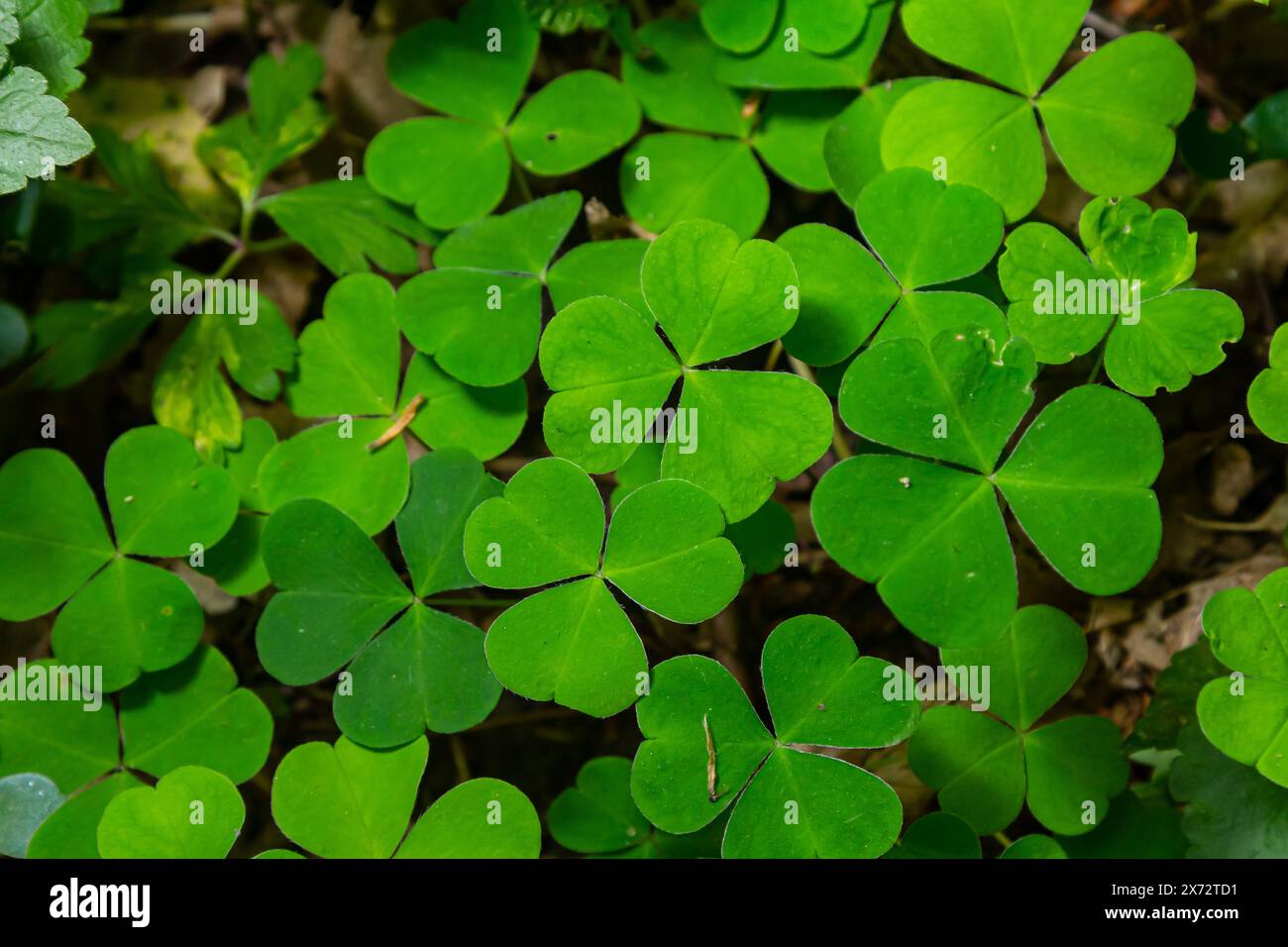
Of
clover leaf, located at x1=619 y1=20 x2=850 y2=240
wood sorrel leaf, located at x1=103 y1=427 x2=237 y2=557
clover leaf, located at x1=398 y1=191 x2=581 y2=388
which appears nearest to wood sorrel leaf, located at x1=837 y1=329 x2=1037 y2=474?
clover leaf, located at x1=619 y1=20 x2=850 y2=240

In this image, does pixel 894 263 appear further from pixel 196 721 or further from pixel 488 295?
pixel 196 721

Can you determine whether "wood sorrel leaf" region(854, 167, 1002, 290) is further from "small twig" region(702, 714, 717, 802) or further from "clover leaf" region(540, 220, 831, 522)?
"small twig" region(702, 714, 717, 802)

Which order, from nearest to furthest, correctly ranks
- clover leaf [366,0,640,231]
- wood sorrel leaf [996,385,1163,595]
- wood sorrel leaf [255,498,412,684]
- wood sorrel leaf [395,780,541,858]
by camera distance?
wood sorrel leaf [996,385,1163,595] → wood sorrel leaf [395,780,541,858] → wood sorrel leaf [255,498,412,684] → clover leaf [366,0,640,231]

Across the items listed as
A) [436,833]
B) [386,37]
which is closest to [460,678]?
[436,833]

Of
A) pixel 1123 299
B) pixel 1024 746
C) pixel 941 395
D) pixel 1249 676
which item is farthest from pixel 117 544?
pixel 1249 676

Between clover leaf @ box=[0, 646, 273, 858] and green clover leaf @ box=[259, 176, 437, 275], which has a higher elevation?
green clover leaf @ box=[259, 176, 437, 275]

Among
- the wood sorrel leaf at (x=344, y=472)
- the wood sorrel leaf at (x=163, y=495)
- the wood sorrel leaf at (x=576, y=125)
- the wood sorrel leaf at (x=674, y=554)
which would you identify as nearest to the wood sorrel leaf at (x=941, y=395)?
the wood sorrel leaf at (x=674, y=554)

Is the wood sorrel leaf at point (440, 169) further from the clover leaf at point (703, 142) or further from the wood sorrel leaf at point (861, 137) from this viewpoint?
the wood sorrel leaf at point (861, 137)
